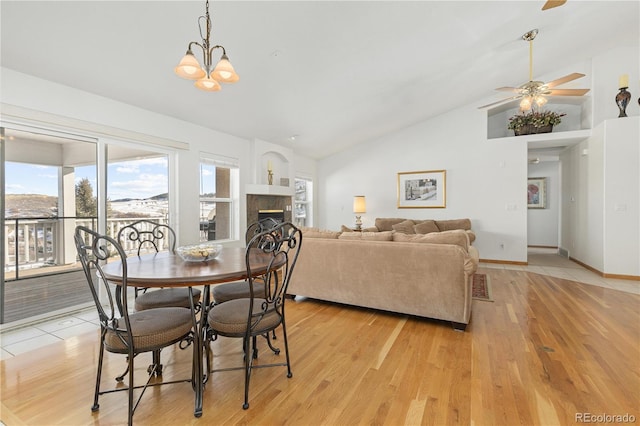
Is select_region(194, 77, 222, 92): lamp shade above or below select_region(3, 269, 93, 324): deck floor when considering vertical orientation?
above

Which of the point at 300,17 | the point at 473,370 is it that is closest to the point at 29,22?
the point at 300,17

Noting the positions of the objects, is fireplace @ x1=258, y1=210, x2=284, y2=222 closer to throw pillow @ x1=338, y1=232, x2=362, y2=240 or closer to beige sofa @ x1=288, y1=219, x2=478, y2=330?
beige sofa @ x1=288, y1=219, x2=478, y2=330

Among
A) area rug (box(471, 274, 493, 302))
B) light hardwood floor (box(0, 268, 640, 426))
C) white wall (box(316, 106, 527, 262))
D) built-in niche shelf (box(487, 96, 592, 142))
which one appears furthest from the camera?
white wall (box(316, 106, 527, 262))

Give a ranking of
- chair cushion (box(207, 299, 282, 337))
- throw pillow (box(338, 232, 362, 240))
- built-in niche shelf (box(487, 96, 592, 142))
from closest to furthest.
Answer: chair cushion (box(207, 299, 282, 337))
throw pillow (box(338, 232, 362, 240))
built-in niche shelf (box(487, 96, 592, 142))

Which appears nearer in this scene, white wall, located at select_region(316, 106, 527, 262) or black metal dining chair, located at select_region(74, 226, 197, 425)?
black metal dining chair, located at select_region(74, 226, 197, 425)

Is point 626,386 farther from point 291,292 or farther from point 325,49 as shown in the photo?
point 325,49

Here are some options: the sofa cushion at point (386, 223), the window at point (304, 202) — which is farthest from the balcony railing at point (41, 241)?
the sofa cushion at point (386, 223)

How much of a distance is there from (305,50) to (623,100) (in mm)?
4963

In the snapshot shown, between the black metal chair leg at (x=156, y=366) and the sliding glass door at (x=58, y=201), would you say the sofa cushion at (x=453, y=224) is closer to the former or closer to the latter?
the sliding glass door at (x=58, y=201)

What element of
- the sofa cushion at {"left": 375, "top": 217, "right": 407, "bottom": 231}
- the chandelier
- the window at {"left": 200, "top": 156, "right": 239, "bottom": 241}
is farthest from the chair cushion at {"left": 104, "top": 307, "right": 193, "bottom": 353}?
the sofa cushion at {"left": 375, "top": 217, "right": 407, "bottom": 231}

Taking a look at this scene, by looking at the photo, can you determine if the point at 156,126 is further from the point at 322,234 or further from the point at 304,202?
the point at 304,202

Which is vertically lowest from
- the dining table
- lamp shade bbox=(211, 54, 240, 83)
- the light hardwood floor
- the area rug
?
the light hardwood floor

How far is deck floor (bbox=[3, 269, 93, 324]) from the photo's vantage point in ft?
9.84

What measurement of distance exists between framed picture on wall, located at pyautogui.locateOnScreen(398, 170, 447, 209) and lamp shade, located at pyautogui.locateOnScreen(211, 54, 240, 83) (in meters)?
5.45
